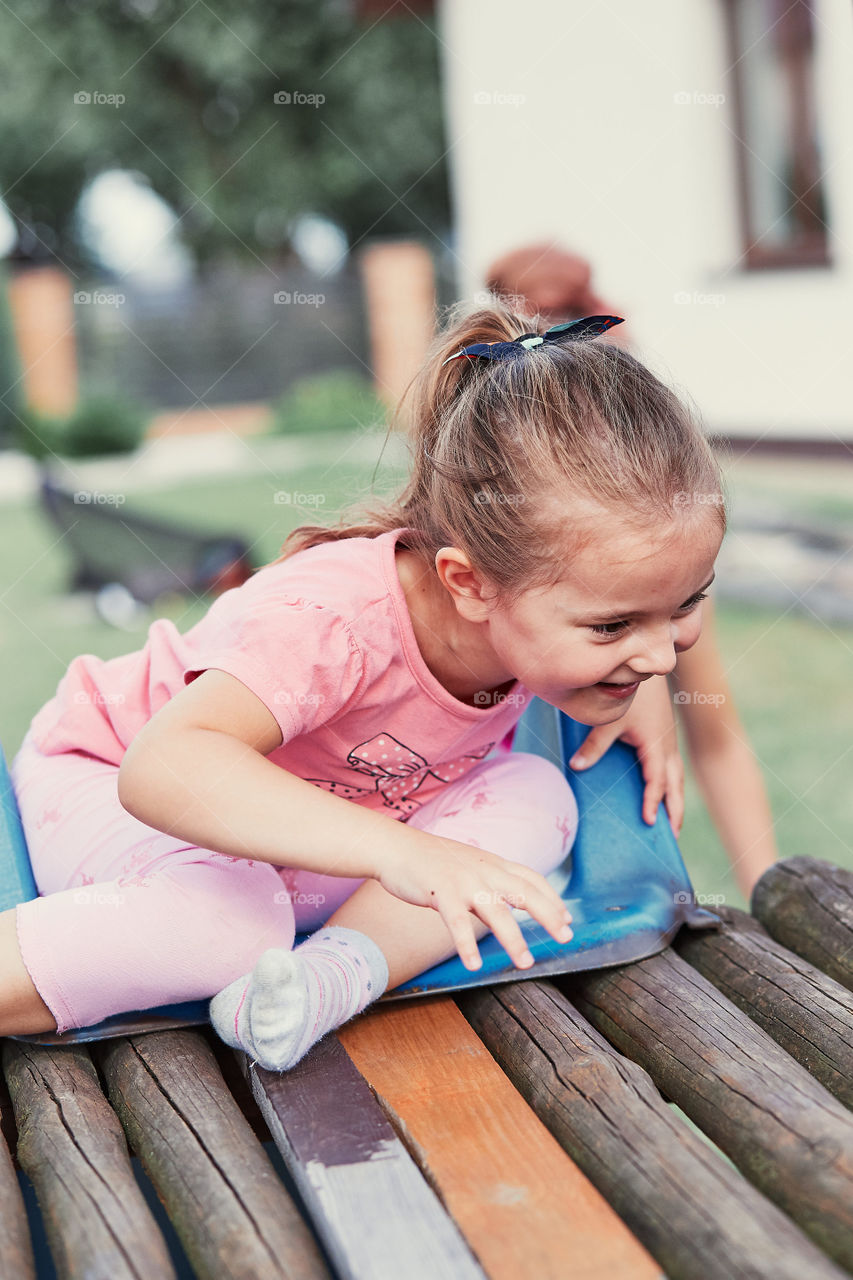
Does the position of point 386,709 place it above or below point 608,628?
below

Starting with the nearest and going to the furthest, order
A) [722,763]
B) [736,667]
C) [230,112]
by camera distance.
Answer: [722,763], [736,667], [230,112]

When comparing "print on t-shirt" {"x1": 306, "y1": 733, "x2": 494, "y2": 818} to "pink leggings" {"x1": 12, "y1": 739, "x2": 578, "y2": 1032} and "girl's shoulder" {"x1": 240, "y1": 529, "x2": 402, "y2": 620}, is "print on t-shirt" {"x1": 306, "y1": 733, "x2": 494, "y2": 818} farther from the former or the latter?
"girl's shoulder" {"x1": 240, "y1": 529, "x2": 402, "y2": 620}

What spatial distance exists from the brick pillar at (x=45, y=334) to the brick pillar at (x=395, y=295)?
2504 millimetres

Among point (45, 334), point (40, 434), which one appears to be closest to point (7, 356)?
point (45, 334)

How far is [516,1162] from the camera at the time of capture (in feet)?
3.58

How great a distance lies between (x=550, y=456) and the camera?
1.29 m

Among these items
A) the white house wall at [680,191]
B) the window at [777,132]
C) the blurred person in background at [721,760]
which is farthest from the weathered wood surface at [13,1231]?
the window at [777,132]

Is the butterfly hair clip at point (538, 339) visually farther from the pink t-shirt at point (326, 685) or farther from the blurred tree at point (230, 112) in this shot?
the blurred tree at point (230, 112)

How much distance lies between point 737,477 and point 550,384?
4.41m

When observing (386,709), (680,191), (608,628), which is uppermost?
(680,191)

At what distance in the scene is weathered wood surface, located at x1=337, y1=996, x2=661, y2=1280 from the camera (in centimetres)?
96

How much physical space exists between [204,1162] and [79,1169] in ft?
0.34

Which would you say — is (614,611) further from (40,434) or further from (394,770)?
(40,434)

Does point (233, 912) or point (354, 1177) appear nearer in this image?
point (354, 1177)
